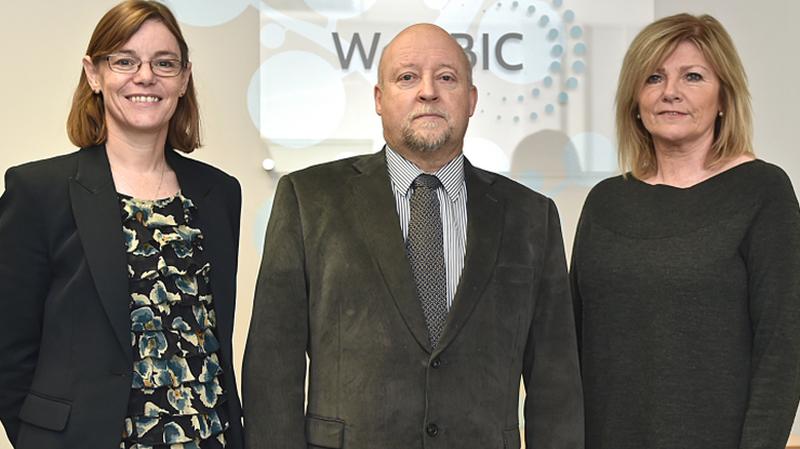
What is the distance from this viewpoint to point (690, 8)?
4352 millimetres

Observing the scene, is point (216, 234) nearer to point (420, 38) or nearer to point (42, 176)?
point (42, 176)

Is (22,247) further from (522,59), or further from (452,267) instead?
(522,59)

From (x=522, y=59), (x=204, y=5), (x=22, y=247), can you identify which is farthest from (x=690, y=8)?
(x=22, y=247)

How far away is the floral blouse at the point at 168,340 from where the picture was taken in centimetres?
217

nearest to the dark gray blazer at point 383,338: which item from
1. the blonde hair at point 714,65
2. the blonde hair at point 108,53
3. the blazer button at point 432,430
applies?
the blazer button at point 432,430

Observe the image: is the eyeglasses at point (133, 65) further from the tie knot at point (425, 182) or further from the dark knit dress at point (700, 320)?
the dark knit dress at point (700, 320)

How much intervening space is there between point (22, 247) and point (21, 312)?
141 mm

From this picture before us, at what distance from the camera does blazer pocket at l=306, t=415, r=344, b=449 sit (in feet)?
7.12

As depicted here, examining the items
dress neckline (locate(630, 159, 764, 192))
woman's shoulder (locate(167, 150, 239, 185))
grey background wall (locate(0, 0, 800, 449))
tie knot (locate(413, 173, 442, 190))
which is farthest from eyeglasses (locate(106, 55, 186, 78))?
grey background wall (locate(0, 0, 800, 449))

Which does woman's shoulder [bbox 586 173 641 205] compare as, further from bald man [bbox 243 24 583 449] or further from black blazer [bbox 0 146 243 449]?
black blazer [bbox 0 146 243 449]

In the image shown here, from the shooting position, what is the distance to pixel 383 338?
2.18 meters

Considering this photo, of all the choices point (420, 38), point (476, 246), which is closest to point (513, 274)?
point (476, 246)

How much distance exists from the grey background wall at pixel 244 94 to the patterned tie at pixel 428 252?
1.84 m

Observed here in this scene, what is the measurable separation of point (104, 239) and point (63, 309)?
171 millimetres
